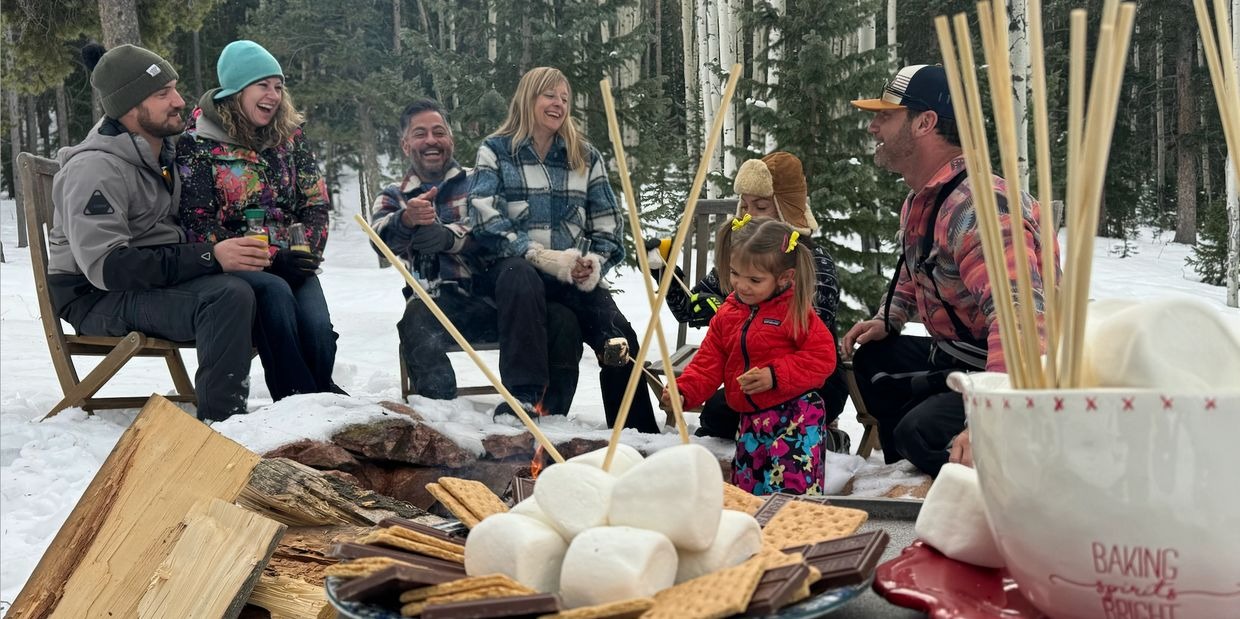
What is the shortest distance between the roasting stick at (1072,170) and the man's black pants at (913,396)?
92.4 inches

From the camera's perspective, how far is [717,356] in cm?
316

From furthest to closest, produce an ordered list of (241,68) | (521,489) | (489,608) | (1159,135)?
(1159,135), (241,68), (521,489), (489,608)

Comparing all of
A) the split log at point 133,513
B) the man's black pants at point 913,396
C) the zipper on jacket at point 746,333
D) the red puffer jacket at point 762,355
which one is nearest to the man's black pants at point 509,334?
the red puffer jacket at point 762,355

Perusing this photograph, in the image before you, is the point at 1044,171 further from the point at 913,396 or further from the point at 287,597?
the point at 913,396

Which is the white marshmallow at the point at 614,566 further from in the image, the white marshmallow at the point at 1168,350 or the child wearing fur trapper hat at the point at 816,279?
the child wearing fur trapper hat at the point at 816,279

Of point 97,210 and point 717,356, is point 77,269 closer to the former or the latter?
point 97,210

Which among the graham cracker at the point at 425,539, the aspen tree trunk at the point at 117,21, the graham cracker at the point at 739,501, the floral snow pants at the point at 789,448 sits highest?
the aspen tree trunk at the point at 117,21

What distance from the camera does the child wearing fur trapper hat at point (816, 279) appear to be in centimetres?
385

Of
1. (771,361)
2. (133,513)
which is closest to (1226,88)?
(133,513)

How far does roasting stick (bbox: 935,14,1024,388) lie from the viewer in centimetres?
61

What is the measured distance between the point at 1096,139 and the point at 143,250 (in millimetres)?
3840

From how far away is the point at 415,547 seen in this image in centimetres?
83

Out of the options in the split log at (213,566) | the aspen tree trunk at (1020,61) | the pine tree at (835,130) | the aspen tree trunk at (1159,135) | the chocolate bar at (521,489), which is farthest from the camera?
the aspen tree trunk at (1159,135)

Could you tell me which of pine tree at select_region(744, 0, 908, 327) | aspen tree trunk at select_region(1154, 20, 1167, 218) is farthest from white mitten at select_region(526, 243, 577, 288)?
aspen tree trunk at select_region(1154, 20, 1167, 218)
